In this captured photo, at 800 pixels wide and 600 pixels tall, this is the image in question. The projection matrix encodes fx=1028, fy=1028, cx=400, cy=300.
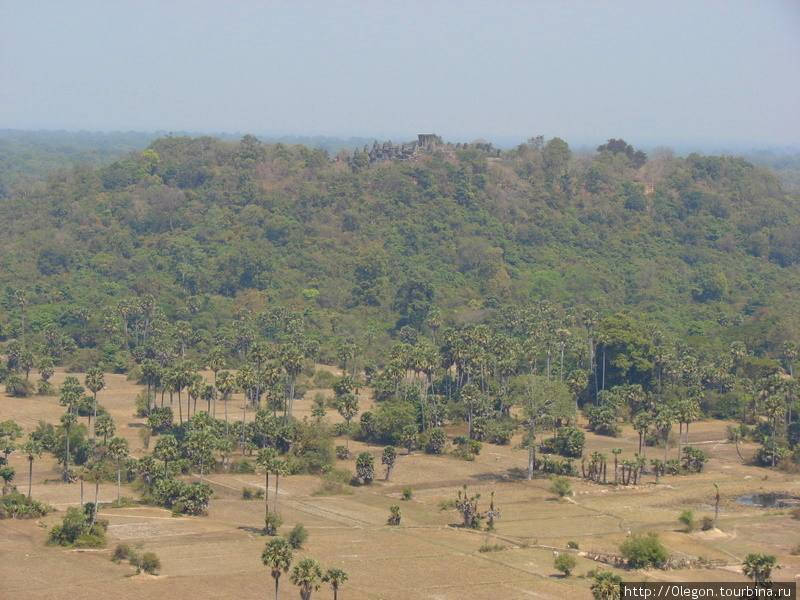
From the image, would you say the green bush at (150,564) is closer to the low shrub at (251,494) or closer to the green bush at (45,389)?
the low shrub at (251,494)

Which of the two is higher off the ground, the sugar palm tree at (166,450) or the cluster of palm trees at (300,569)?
the cluster of palm trees at (300,569)

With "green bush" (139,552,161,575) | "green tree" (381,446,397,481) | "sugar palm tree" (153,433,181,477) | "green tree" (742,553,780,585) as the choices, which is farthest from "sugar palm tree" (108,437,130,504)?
"green tree" (742,553,780,585)

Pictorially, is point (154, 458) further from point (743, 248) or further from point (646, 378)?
point (743, 248)

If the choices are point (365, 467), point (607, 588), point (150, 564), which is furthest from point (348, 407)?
point (607, 588)

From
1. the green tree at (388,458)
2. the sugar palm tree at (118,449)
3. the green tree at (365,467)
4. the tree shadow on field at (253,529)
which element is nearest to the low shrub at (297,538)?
the tree shadow on field at (253,529)

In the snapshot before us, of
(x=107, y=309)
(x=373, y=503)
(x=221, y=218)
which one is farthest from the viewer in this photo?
(x=221, y=218)

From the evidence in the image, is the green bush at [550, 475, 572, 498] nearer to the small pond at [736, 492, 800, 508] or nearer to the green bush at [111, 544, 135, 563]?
the small pond at [736, 492, 800, 508]

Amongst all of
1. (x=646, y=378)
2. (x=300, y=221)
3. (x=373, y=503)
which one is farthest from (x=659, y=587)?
(x=300, y=221)
